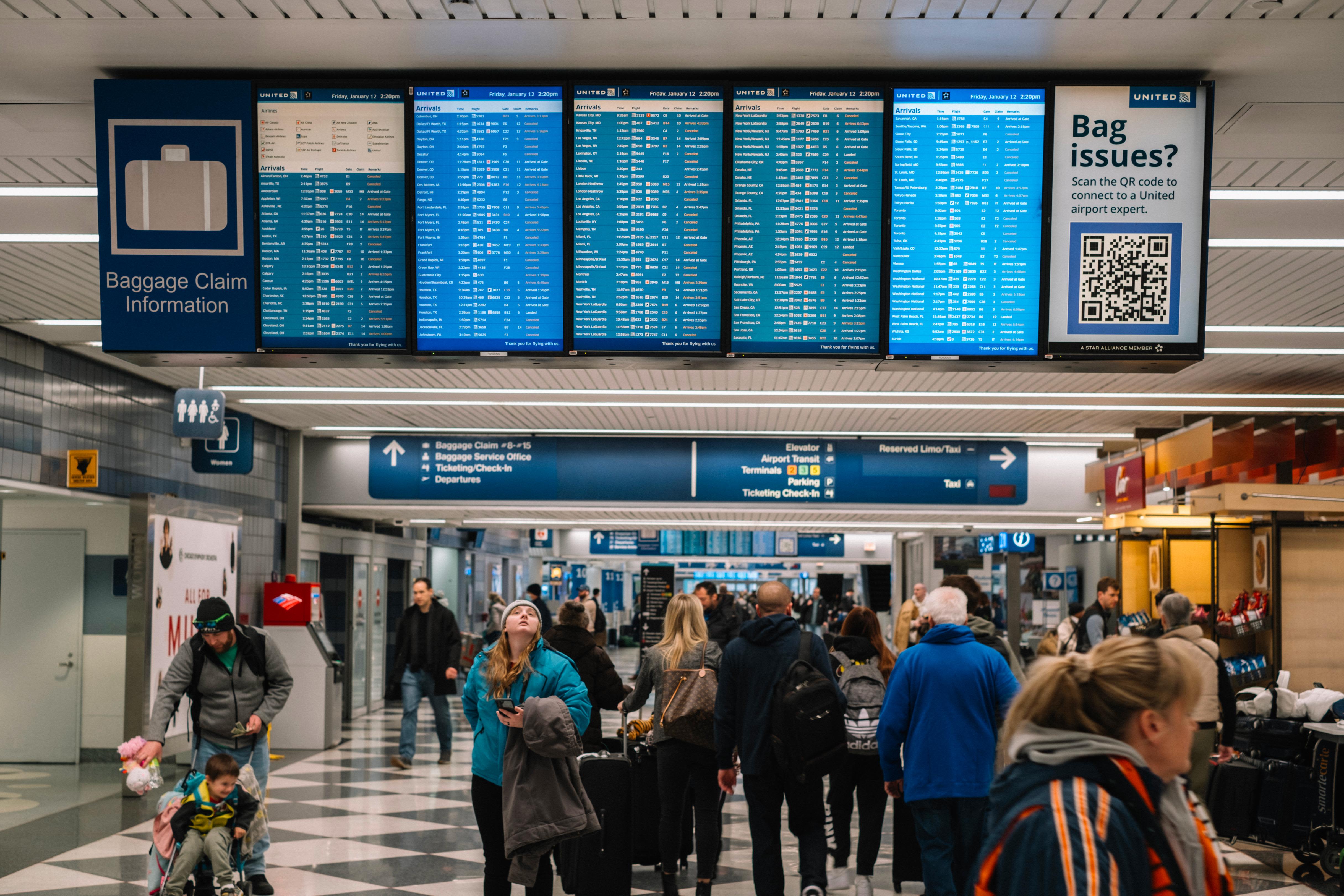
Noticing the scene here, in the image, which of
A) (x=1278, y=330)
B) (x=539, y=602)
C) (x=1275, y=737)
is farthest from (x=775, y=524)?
(x=1278, y=330)

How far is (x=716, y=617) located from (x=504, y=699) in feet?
25.9

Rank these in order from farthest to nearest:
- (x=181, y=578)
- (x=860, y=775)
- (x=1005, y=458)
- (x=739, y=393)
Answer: (x=1005, y=458), (x=181, y=578), (x=739, y=393), (x=860, y=775)

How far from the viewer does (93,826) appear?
817 centimetres

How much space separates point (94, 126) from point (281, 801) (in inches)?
236

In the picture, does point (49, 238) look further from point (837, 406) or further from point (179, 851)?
point (837, 406)

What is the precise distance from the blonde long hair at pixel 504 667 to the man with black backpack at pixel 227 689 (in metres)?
1.71

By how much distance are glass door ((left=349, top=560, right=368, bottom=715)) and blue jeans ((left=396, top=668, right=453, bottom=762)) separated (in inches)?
163

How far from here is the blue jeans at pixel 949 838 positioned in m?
4.81

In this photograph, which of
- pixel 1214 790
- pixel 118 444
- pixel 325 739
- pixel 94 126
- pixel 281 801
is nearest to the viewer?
pixel 94 126

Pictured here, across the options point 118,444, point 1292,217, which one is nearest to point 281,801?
point 118,444

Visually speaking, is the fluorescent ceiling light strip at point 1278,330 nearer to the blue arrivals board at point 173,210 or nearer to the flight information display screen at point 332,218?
the flight information display screen at point 332,218

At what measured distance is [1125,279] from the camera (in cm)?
402

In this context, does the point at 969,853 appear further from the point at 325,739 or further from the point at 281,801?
the point at 325,739

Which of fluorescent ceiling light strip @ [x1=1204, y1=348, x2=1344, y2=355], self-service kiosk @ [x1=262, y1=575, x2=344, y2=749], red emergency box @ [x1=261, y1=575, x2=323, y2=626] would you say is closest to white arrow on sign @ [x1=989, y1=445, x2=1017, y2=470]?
fluorescent ceiling light strip @ [x1=1204, y1=348, x2=1344, y2=355]
